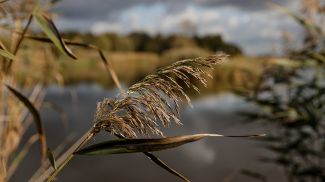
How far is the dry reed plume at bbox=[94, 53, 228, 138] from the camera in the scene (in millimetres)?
711

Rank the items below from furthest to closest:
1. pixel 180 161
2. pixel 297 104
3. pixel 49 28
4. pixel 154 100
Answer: pixel 180 161, pixel 297 104, pixel 49 28, pixel 154 100

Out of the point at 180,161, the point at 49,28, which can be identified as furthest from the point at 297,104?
the point at 180,161

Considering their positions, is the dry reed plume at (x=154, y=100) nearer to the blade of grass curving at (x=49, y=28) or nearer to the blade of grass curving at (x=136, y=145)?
the blade of grass curving at (x=136, y=145)

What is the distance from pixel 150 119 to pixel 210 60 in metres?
0.13

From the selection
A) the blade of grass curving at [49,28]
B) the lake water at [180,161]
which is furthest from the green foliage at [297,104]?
the blade of grass curving at [49,28]

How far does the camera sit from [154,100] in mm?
712

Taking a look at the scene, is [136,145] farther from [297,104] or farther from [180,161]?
[180,161]

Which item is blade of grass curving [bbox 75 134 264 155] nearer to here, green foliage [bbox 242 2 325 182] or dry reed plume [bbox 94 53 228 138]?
dry reed plume [bbox 94 53 228 138]

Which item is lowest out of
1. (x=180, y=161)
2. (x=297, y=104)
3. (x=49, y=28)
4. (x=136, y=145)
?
(x=180, y=161)

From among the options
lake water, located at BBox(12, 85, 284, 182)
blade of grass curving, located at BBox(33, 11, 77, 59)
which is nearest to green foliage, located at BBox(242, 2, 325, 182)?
lake water, located at BBox(12, 85, 284, 182)

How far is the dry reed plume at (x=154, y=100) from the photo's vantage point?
71 cm

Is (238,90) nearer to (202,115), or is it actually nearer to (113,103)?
(113,103)

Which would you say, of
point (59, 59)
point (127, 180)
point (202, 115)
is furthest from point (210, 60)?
point (202, 115)

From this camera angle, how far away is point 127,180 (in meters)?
5.53
